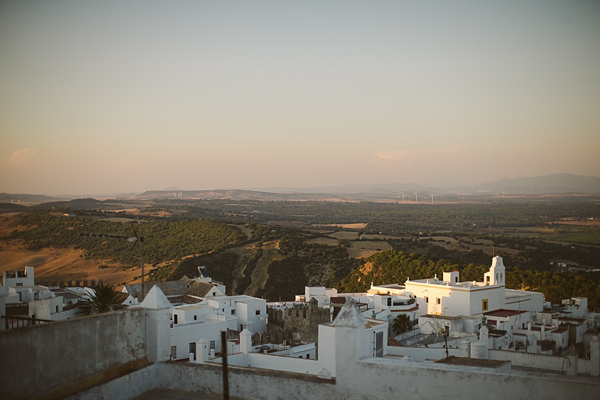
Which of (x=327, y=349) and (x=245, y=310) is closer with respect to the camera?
(x=327, y=349)

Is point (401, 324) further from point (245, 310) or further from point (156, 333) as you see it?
point (156, 333)

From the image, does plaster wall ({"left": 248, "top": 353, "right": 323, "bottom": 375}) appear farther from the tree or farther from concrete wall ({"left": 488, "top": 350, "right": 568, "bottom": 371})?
the tree

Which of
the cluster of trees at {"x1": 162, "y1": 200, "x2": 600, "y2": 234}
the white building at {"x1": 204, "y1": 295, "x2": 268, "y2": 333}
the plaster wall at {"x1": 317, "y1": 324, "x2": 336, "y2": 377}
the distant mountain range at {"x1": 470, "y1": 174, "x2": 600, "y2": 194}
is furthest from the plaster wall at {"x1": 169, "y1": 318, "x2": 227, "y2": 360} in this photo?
the cluster of trees at {"x1": 162, "y1": 200, "x2": 600, "y2": 234}

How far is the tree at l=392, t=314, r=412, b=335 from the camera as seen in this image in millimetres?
26359

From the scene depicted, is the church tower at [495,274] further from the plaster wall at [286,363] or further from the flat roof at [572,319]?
the plaster wall at [286,363]

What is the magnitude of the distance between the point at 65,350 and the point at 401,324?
71.0ft

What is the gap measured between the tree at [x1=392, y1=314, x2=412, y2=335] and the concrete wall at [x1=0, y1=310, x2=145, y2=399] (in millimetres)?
19984

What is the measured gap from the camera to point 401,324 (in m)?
26.6

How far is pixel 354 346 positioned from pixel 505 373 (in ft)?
5.75

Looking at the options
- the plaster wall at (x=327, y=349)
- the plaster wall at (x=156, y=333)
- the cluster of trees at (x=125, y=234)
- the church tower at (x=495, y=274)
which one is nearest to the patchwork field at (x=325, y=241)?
the cluster of trees at (x=125, y=234)

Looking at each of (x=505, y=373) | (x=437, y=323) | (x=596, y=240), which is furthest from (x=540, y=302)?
(x=596, y=240)

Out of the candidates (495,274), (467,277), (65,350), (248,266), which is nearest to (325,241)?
(248,266)

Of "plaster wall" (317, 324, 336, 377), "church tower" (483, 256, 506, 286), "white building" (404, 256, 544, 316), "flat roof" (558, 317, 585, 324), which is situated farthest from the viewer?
"church tower" (483, 256, 506, 286)

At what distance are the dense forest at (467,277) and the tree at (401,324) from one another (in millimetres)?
9471
